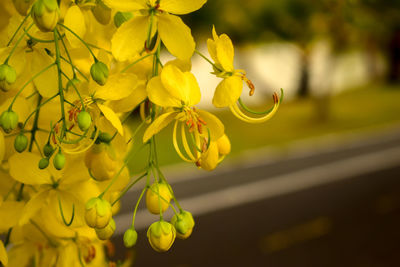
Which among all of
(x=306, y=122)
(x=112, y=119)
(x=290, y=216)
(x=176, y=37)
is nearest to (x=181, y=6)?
(x=176, y=37)

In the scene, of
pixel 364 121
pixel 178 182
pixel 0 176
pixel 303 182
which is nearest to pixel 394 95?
pixel 364 121

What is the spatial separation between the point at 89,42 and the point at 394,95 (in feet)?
47.6

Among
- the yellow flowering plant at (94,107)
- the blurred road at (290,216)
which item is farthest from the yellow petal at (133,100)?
the blurred road at (290,216)

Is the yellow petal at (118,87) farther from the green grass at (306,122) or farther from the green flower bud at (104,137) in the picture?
the green grass at (306,122)

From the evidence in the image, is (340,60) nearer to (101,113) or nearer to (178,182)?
(178,182)

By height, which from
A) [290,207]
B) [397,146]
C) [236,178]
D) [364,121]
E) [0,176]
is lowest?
[0,176]

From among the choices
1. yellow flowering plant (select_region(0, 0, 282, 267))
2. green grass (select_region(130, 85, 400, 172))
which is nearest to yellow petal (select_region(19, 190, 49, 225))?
yellow flowering plant (select_region(0, 0, 282, 267))

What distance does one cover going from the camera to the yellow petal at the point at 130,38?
647 millimetres

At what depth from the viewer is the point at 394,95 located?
1447cm

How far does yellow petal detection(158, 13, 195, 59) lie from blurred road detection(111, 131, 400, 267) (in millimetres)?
4796

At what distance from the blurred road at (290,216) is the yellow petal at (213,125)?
4.76 meters

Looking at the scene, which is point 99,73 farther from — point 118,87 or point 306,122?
point 306,122

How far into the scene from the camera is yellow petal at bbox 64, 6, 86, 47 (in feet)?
2.16

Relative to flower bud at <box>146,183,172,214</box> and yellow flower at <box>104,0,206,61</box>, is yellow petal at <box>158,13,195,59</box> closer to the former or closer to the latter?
yellow flower at <box>104,0,206,61</box>
